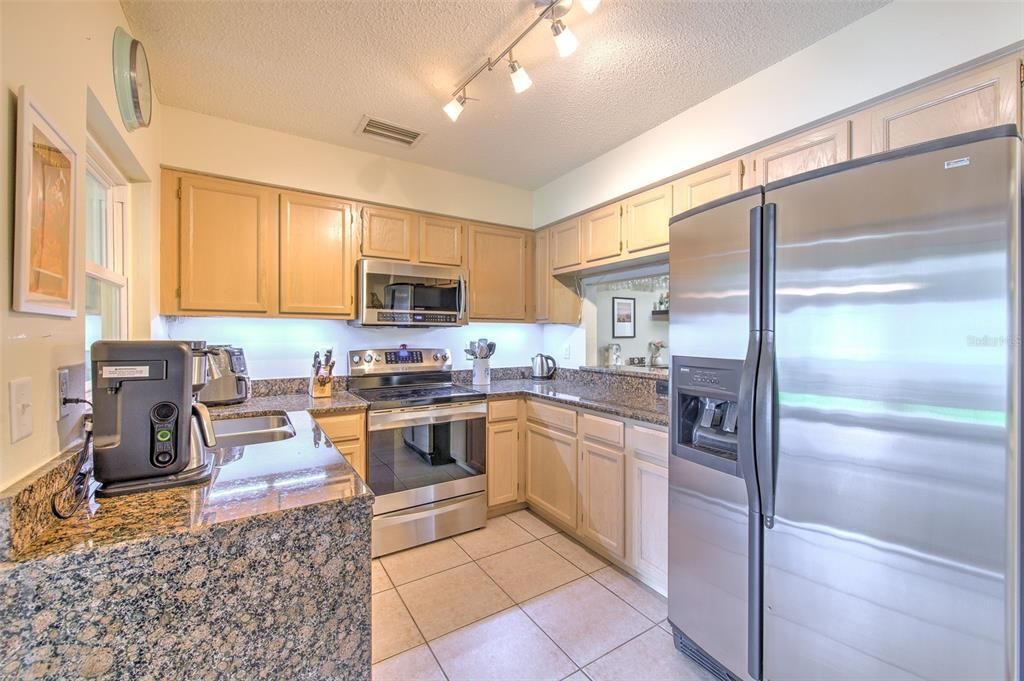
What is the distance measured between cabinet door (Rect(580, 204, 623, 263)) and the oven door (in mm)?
1302

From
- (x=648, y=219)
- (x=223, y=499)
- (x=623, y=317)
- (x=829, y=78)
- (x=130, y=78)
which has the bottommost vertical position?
(x=223, y=499)

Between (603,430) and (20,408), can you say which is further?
(603,430)

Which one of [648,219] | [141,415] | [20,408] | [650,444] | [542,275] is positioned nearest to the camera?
[20,408]

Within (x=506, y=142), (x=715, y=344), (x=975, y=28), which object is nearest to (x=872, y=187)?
(x=715, y=344)

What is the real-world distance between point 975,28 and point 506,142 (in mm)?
2065

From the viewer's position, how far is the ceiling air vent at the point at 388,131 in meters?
2.44

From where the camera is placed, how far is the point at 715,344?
5.04 feet

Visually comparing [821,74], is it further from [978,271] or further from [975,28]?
[978,271]

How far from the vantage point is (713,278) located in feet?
5.06

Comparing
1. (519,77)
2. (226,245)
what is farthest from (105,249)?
(519,77)

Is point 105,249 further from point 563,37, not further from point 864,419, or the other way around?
point 864,419

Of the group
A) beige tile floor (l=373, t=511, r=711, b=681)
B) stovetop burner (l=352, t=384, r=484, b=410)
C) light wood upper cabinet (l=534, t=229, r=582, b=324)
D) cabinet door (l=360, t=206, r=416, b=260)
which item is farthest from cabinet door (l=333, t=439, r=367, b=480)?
light wood upper cabinet (l=534, t=229, r=582, b=324)

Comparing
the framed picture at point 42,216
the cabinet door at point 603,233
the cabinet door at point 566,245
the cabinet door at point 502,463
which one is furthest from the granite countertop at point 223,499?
the cabinet door at point 566,245

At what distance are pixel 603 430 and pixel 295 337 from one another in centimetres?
211
